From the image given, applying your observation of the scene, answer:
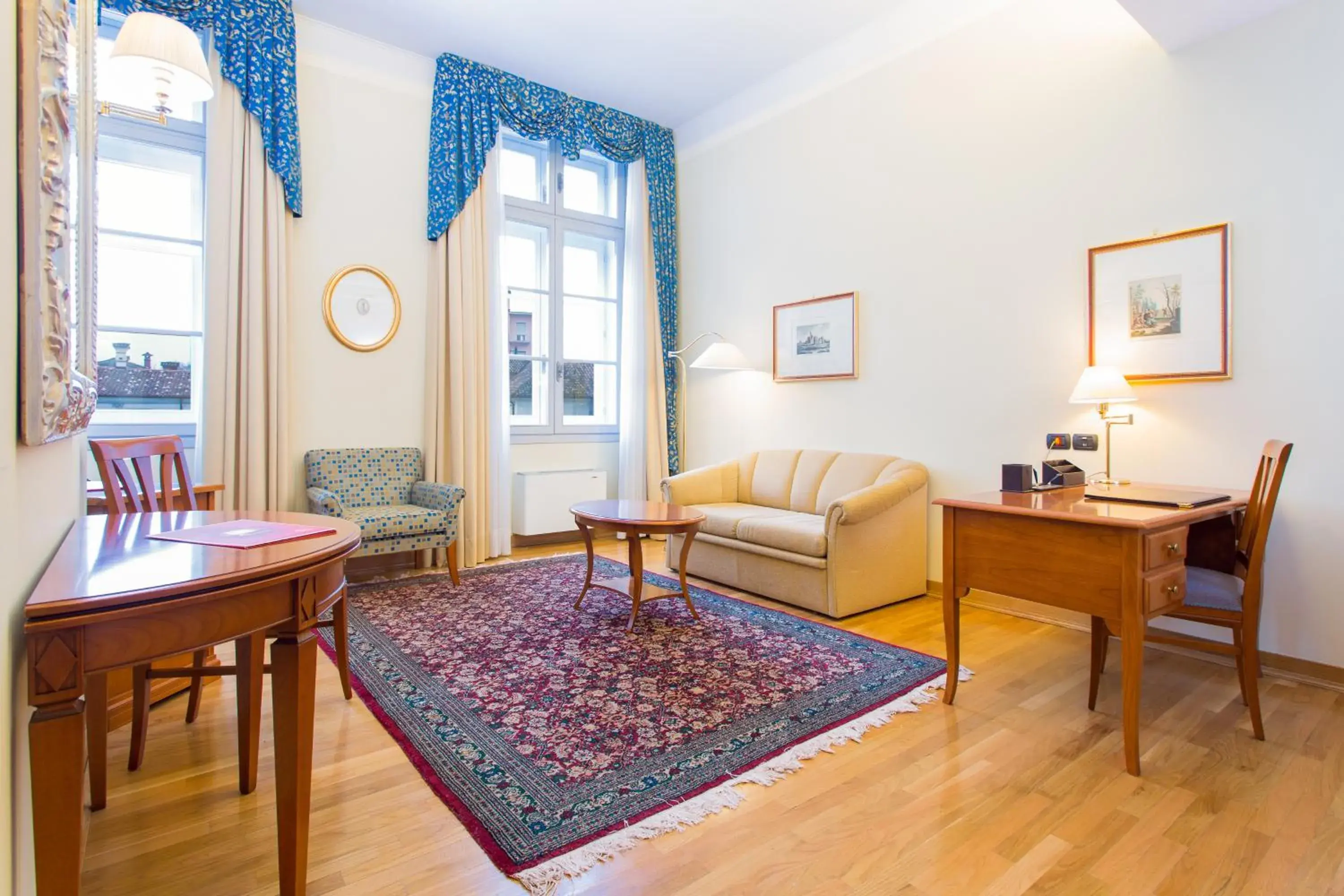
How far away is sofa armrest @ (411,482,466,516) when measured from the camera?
4031 mm

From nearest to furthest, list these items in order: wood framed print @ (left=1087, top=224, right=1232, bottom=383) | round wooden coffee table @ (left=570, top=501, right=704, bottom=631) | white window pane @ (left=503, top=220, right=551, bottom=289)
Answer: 1. wood framed print @ (left=1087, top=224, right=1232, bottom=383)
2. round wooden coffee table @ (left=570, top=501, right=704, bottom=631)
3. white window pane @ (left=503, top=220, right=551, bottom=289)

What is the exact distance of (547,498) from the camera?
5160 mm

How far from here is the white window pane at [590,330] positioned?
5582 mm

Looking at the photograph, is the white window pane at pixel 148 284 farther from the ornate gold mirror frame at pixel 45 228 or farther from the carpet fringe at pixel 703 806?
the carpet fringe at pixel 703 806

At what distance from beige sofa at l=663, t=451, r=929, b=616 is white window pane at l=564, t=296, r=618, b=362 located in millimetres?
1644

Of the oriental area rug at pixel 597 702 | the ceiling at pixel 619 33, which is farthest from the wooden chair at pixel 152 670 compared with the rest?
the ceiling at pixel 619 33

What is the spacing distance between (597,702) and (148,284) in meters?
3.55

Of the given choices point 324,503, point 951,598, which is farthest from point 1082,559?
point 324,503

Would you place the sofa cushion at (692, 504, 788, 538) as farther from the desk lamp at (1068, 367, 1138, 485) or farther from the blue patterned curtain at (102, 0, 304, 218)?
the blue patterned curtain at (102, 0, 304, 218)

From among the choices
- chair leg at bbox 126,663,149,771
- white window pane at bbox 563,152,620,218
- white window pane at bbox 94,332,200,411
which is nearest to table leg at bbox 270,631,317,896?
chair leg at bbox 126,663,149,771

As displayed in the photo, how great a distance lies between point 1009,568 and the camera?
230 cm

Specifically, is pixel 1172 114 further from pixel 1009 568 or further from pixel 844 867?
pixel 844 867

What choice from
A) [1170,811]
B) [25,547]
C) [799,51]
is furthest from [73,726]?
[799,51]

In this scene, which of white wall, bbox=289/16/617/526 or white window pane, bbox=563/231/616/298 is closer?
white wall, bbox=289/16/617/526
